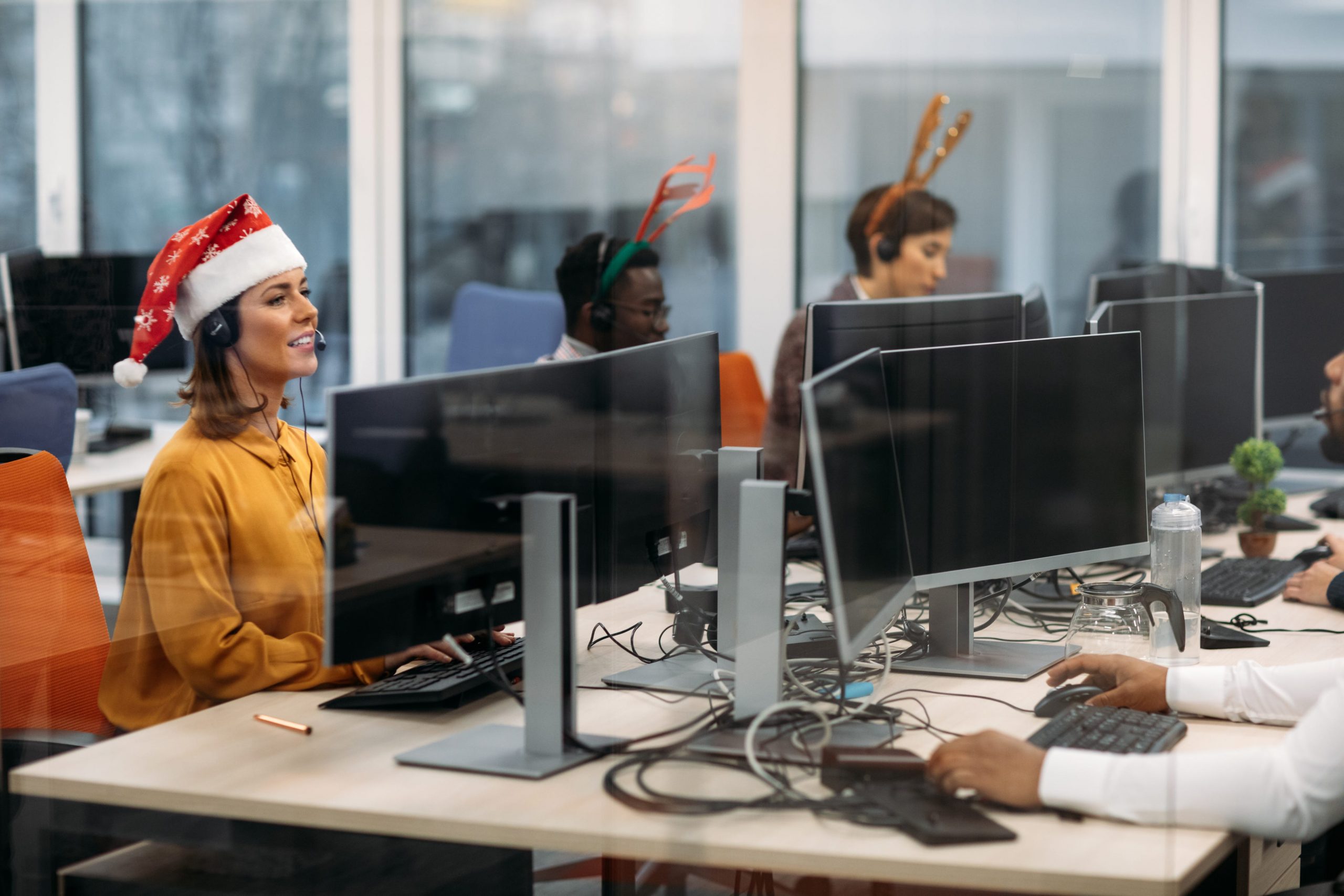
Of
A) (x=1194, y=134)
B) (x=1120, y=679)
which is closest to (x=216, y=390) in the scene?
(x=1120, y=679)

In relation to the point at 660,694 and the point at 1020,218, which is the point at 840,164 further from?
the point at 660,694

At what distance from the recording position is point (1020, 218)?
442 centimetres

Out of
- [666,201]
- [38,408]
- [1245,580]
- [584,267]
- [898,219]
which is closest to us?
[38,408]

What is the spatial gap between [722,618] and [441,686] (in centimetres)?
38

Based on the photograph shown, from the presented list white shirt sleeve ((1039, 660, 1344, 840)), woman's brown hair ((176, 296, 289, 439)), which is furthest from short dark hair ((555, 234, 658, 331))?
white shirt sleeve ((1039, 660, 1344, 840))

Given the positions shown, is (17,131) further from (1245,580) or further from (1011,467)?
(1245,580)

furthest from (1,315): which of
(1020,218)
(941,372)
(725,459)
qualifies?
(1020,218)

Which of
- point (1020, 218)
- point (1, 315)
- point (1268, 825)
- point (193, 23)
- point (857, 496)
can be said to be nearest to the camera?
point (1268, 825)

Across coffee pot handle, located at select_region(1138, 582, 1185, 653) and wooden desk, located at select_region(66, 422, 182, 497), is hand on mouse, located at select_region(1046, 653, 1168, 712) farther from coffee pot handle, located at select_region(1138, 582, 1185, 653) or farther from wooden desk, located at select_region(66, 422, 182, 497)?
wooden desk, located at select_region(66, 422, 182, 497)

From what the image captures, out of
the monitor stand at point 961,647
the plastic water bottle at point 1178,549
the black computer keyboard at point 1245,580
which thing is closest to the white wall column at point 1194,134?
the black computer keyboard at point 1245,580

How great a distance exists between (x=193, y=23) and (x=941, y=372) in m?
2.28

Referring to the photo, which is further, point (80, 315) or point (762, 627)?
point (80, 315)

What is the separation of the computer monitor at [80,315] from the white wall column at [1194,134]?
326cm

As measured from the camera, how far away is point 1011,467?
1812mm
